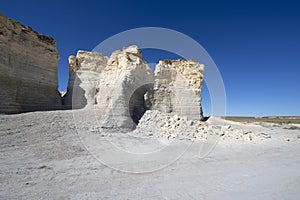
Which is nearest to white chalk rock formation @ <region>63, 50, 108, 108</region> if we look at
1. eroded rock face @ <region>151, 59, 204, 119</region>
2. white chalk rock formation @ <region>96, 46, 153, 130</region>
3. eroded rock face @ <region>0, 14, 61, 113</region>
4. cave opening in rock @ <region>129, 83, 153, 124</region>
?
white chalk rock formation @ <region>96, 46, 153, 130</region>

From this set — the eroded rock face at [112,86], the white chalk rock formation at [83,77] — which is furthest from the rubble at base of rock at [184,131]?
the white chalk rock formation at [83,77]

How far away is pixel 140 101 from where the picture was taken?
15.2 metres

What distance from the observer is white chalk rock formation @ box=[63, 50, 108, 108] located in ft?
57.5

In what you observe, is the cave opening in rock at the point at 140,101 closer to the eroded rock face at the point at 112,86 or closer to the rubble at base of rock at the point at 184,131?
the eroded rock face at the point at 112,86

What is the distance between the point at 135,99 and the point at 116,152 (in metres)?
7.84

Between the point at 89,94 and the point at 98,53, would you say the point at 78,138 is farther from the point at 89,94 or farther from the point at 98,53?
the point at 98,53

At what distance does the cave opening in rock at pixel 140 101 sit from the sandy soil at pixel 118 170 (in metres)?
5.05

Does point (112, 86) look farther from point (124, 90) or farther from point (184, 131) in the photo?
point (184, 131)

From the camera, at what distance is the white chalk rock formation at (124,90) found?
1137cm

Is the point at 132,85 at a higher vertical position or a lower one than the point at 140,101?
higher

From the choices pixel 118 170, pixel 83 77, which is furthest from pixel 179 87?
pixel 118 170

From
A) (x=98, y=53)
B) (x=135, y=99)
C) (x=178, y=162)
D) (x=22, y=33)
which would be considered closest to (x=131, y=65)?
(x=135, y=99)

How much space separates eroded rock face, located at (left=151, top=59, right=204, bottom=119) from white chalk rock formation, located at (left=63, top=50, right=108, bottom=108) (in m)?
7.58

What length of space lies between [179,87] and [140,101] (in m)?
5.37
